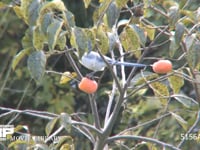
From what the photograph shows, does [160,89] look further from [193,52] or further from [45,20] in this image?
[45,20]

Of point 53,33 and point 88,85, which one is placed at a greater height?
point 53,33

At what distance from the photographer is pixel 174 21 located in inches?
39.8

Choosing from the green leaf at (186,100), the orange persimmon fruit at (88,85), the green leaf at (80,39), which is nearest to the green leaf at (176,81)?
the green leaf at (186,100)

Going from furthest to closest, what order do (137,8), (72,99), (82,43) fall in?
(72,99) < (137,8) < (82,43)

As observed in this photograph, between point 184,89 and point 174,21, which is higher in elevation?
point 174,21

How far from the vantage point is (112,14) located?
3.30ft

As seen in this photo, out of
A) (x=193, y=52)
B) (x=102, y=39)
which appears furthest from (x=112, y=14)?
(x=193, y=52)

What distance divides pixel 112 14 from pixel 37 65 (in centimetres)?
16

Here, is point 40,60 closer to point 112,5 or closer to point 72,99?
point 112,5

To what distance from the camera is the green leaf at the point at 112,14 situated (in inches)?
39.4

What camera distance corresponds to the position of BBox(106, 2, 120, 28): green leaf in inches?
39.4

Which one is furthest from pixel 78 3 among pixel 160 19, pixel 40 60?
pixel 40 60

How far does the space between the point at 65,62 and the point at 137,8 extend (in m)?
1.61

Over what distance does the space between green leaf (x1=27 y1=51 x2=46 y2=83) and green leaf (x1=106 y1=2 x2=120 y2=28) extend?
131mm
